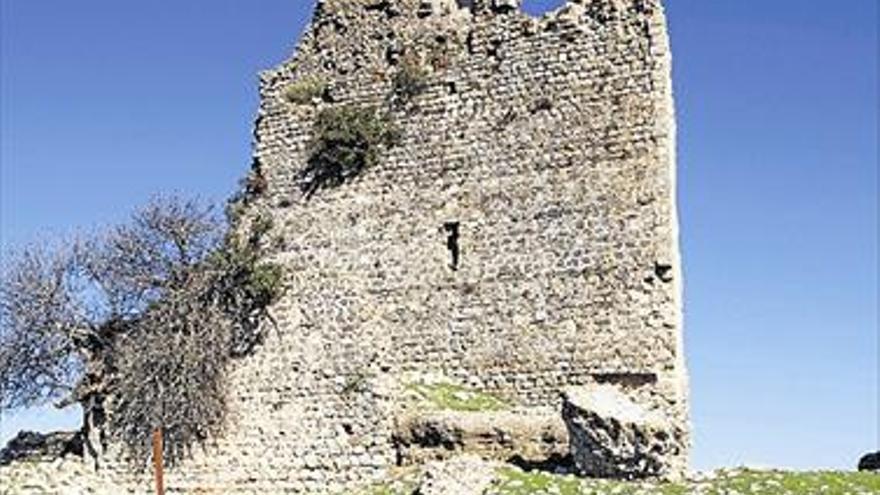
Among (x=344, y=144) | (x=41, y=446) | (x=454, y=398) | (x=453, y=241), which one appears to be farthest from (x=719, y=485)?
(x=41, y=446)

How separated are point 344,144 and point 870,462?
953cm

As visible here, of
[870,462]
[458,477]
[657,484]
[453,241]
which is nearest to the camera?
[657,484]

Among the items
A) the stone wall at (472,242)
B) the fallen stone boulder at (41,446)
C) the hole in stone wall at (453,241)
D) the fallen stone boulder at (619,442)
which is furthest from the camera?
the fallen stone boulder at (41,446)

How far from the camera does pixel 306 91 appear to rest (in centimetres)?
2377

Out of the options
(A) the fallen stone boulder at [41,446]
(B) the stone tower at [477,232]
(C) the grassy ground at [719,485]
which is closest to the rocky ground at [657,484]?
(C) the grassy ground at [719,485]

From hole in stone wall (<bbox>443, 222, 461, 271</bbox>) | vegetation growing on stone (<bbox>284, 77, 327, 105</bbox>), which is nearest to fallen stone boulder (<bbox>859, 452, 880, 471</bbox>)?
hole in stone wall (<bbox>443, 222, 461, 271</bbox>)

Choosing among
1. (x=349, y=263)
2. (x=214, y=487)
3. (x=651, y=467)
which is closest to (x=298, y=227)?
(x=349, y=263)

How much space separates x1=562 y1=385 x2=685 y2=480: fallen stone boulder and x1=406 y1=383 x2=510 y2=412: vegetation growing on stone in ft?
7.31

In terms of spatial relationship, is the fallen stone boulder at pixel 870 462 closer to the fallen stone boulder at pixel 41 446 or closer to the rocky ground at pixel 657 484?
the rocky ground at pixel 657 484

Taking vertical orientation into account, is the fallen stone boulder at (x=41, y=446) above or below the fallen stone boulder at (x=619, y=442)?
above

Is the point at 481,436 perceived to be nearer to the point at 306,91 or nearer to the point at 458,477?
the point at 458,477

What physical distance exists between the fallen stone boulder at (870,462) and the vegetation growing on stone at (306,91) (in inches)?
413

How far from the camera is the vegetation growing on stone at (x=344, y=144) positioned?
22.7 meters

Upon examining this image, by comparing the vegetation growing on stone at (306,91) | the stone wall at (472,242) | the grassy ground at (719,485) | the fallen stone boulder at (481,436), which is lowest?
the grassy ground at (719,485)
